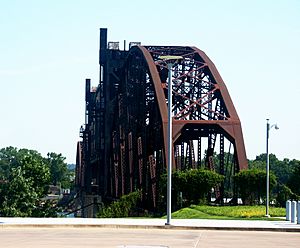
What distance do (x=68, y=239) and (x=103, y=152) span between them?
2459 inches

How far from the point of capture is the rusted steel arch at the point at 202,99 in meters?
54.2

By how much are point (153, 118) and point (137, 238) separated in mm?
36866

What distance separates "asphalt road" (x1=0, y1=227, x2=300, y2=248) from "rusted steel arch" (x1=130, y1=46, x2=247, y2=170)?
22.5 metres

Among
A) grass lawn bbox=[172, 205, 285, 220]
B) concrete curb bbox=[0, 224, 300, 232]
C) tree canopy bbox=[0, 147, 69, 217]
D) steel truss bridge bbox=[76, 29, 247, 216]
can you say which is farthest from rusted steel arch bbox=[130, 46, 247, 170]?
concrete curb bbox=[0, 224, 300, 232]

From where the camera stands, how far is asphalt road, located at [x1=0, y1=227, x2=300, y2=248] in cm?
2427

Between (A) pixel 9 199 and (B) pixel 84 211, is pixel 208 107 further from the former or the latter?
(B) pixel 84 211

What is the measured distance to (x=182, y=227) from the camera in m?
32.3

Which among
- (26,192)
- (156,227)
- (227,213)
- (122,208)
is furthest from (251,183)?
(26,192)

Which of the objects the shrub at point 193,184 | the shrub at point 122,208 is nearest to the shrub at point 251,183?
the shrub at point 193,184

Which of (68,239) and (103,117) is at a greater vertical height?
(103,117)

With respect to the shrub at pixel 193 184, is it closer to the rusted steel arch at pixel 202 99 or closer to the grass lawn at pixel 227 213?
the rusted steel arch at pixel 202 99

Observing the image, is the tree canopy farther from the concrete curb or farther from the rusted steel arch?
the concrete curb

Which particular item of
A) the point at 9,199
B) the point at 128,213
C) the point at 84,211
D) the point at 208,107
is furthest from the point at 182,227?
the point at 84,211

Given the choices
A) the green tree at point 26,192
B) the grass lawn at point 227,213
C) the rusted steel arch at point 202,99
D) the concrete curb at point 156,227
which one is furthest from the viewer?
the green tree at point 26,192
